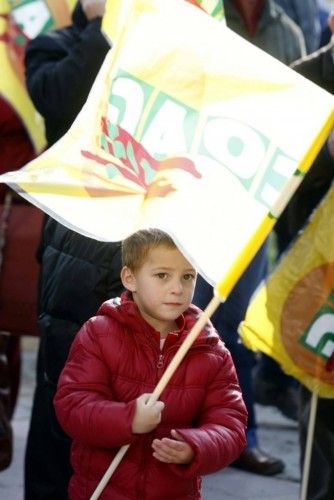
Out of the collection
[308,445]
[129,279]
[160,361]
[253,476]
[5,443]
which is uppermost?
[129,279]

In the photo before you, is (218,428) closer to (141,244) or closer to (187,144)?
(141,244)

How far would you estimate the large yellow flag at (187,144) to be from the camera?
12.2ft

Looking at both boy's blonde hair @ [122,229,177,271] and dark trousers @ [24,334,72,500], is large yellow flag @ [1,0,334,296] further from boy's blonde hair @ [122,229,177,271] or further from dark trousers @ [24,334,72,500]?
dark trousers @ [24,334,72,500]

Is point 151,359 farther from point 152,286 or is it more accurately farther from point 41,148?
point 41,148

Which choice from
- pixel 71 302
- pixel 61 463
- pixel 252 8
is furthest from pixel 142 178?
pixel 252 8

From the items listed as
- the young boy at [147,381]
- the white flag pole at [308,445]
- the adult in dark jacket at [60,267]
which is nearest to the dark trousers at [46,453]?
the adult in dark jacket at [60,267]

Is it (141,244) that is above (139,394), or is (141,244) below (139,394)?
above

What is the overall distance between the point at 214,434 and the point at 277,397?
4012 mm

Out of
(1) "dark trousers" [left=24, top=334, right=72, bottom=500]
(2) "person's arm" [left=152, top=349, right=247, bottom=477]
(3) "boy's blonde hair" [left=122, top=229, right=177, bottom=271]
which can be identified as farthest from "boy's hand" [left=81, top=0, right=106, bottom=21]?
(2) "person's arm" [left=152, top=349, right=247, bottom=477]

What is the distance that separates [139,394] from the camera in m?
4.01

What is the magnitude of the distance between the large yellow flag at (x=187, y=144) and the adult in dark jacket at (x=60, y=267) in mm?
832

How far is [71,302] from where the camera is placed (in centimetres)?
486

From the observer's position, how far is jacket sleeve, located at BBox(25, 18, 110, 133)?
5.29 m

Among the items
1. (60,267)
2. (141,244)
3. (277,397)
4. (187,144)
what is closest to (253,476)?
(277,397)
